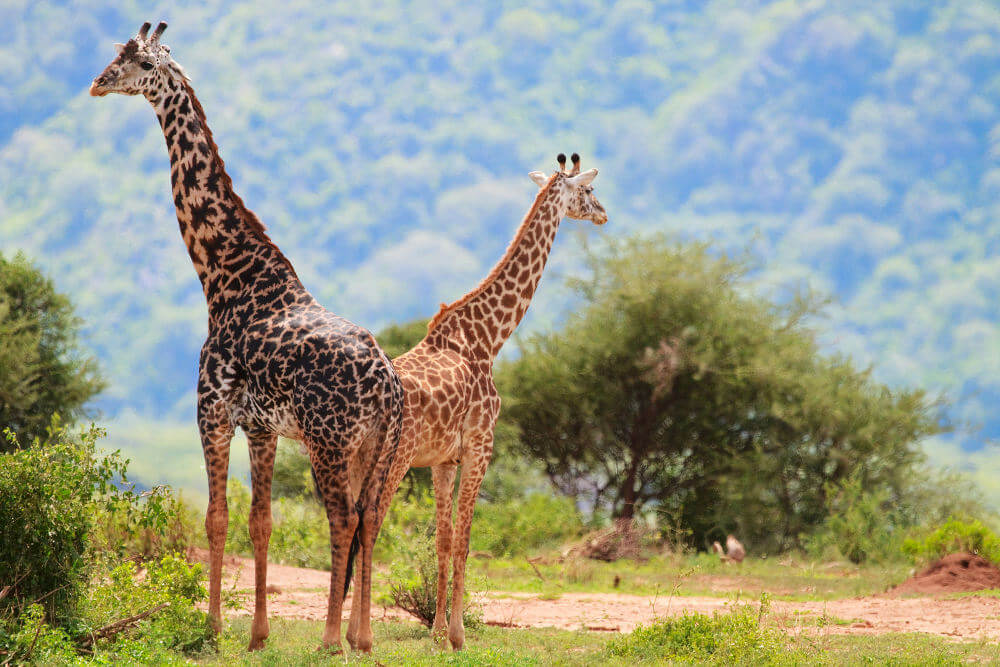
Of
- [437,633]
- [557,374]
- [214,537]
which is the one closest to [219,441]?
[214,537]

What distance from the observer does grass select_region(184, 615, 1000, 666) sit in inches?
271

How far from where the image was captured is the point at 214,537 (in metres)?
7.18

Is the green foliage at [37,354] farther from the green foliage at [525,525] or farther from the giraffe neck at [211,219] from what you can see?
the giraffe neck at [211,219]

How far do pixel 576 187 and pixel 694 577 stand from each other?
7724mm

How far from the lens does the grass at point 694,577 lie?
42.5 feet

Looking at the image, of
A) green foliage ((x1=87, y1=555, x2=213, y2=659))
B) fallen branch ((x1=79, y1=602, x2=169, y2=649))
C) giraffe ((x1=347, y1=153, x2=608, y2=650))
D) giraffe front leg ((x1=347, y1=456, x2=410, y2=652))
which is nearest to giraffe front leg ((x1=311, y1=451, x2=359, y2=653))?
giraffe front leg ((x1=347, y1=456, x2=410, y2=652))

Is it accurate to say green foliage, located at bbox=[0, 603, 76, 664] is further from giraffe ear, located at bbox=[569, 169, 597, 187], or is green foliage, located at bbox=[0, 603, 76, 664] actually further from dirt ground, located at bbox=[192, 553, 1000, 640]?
giraffe ear, located at bbox=[569, 169, 597, 187]

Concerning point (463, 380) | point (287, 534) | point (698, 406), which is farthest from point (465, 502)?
point (698, 406)

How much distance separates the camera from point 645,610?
11.0 m

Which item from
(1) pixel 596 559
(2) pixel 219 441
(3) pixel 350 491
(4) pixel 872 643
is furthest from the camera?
(1) pixel 596 559

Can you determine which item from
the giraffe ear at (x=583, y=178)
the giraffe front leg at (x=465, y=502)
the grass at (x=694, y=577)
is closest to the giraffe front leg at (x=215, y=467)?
the giraffe front leg at (x=465, y=502)

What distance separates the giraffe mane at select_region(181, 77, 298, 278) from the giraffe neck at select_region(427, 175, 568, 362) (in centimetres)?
171

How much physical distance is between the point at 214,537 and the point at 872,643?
569 cm

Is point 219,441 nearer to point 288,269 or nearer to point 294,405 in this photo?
point 294,405
